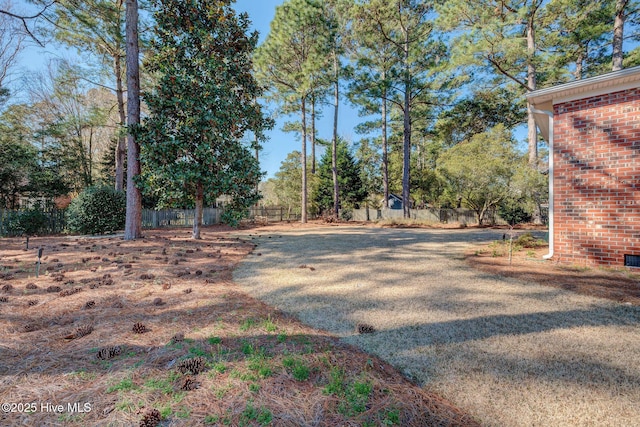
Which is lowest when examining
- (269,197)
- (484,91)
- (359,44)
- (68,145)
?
(269,197)

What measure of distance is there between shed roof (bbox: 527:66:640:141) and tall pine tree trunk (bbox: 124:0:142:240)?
30.3 feet

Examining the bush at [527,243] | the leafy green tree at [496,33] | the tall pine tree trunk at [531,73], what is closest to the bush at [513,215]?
the tall pine tree trunk at [531,73]

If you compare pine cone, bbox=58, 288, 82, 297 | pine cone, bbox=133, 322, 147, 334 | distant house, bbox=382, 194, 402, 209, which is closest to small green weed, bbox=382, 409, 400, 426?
pine cone, bbox=133, 322, 147, 334

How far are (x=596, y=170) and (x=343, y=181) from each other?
1990cm

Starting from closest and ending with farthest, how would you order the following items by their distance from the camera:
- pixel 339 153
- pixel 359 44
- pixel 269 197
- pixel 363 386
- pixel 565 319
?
pixel 363 386, pixel 565 319, pixel 359 44, pixel 339 153, pixel 269 197

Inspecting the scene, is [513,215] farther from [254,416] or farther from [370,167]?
[254,416]

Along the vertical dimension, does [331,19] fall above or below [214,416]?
above

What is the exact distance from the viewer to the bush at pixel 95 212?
9.21m

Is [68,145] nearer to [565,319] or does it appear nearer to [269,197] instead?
[269,197]

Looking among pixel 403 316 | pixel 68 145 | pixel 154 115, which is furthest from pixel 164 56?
pixel 68 145

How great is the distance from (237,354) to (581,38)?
57.4ft

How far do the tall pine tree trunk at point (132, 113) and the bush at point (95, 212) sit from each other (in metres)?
2.59

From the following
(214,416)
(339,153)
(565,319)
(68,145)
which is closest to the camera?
(214,416)

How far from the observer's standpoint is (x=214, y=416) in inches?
55.0
